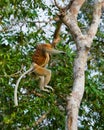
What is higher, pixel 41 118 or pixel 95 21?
pixel 95 21

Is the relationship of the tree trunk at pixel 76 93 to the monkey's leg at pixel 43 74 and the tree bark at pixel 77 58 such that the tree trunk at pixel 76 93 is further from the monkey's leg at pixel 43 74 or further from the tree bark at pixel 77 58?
the monkey's leg at pixel 43 74

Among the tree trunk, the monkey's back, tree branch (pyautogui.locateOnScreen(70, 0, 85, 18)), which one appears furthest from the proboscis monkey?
the tree trunk

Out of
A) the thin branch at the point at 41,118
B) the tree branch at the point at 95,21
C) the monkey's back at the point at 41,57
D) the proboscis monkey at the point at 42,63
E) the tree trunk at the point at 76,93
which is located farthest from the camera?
the thin branch at the point at 41,118

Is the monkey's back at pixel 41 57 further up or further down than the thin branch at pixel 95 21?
further down

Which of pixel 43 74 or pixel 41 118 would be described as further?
pixel 41 118

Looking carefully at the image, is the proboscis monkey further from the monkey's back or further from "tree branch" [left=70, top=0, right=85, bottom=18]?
"tree branch" [left=70, top=0, right=85, bottom=18]

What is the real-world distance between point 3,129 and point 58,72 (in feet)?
3.66

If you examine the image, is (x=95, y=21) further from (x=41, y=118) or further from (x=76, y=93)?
(x=41, y=118)

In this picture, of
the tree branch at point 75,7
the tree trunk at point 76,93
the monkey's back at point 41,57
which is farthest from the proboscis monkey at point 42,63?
the tree trunk at point 76,93

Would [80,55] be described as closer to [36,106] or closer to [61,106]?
[36,106]

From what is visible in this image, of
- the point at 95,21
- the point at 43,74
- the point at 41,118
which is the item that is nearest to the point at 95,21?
the point at 95,21

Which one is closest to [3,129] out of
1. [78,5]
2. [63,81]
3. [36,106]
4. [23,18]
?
[36,106]

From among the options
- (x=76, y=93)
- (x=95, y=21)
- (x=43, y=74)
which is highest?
(x=95, y=21)

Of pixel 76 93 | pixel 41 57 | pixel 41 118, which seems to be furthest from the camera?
pixel 41 118
